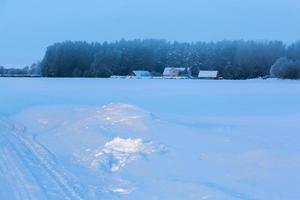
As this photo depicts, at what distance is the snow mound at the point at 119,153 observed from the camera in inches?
444

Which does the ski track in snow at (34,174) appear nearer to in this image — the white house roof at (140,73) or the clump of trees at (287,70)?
the clump of trees at (287,70)

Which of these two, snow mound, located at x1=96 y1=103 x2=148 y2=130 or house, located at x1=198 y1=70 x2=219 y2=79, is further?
house, located at x1=198 y1=70 x2=219 y2=79

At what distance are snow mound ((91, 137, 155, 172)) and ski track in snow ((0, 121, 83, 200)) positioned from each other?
3.19 feet

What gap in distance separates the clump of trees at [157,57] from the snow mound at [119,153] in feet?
292

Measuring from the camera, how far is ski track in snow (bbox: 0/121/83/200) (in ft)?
28.0

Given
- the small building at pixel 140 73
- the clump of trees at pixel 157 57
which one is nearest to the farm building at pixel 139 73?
the small building at pixel 140 73

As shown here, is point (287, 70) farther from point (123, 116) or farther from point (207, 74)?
point (123, 116)

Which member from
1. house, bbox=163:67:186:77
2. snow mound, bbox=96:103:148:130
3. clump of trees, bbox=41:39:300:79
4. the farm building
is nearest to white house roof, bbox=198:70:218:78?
clump of trees, bbox=41:39:300:79

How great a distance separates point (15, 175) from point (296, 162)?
5264 mm

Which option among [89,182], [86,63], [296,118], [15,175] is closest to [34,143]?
[15,175]

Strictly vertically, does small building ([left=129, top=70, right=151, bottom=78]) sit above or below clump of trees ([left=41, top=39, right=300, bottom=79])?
below

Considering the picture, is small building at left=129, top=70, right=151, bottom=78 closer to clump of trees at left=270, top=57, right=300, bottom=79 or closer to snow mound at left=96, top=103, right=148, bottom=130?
clump of trees at left=270, top=57, right=300, bottom=79

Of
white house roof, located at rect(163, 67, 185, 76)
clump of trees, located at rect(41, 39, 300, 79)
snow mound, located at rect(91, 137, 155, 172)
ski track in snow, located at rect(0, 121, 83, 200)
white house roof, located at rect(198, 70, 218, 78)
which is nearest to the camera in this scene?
ski track in snow, located at rect(0, 121, 83, 200)

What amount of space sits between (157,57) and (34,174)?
113584 mm
